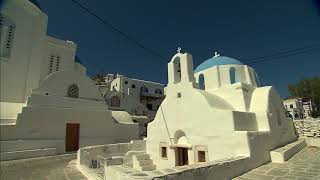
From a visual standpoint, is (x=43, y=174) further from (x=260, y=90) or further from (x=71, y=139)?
(x=260, y=90)

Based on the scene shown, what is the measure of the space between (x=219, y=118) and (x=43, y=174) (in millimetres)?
7541

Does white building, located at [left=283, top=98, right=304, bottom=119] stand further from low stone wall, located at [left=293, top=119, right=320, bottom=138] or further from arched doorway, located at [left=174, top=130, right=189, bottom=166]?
arched doorway, located at [left=174, top=130, right=189, bottom=166]

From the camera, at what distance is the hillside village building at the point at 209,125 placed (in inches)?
328

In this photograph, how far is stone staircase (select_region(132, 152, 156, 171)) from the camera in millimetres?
11133

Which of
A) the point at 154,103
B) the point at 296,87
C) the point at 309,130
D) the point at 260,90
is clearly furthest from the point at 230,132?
the point at 296,87

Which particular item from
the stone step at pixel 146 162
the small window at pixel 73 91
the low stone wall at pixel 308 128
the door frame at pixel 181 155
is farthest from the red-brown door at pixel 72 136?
the low stone wall at pixel 308 128

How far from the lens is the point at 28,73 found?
15352 mm

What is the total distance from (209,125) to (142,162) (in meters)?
4.78

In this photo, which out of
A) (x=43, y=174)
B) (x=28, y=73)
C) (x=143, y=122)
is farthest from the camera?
(x=143, y=122)

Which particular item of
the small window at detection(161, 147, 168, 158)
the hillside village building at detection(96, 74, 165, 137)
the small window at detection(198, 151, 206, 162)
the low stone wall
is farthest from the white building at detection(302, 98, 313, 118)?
the small window at detection(198, 151, 206, 162)

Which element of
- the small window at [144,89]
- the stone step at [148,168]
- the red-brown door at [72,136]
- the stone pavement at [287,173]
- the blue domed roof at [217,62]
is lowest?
the stone step at [148,168]

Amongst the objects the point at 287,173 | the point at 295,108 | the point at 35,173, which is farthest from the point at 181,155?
the point at 295,108

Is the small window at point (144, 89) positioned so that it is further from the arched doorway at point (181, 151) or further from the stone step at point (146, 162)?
the arched doorway at point (181, 151)

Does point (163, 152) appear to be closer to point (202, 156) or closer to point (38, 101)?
point (202, 156)
